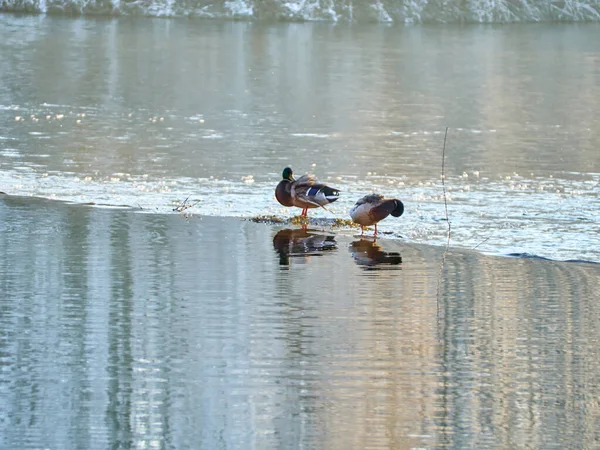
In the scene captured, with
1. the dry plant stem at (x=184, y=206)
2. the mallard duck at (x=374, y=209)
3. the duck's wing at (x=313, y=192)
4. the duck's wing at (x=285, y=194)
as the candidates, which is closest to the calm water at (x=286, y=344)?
the mallard duck at (x=374, y=209)

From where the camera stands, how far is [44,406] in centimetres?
818

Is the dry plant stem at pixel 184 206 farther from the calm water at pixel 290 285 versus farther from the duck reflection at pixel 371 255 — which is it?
the duck reflection at pixel 371 255

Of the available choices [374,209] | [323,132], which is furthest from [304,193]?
[323,132]

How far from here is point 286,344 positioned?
972cm

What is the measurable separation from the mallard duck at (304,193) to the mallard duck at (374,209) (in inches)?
32.6

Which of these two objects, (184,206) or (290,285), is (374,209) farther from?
(184,206)

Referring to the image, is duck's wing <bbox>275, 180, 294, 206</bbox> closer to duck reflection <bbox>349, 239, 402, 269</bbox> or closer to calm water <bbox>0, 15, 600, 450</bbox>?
calm water <bbox>0, 15, 600, 450</bbox>

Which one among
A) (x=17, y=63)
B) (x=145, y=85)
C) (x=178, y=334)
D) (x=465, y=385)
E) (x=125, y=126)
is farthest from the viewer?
(x=17, y=63)

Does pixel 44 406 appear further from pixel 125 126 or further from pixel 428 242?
pixel 125 126

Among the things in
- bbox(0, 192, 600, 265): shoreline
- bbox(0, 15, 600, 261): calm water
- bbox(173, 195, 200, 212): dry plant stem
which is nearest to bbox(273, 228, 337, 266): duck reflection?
bbox(0, 192, 600, 265): shoreline

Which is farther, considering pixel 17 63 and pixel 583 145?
pixel 17 63

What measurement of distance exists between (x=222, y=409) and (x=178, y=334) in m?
1.80

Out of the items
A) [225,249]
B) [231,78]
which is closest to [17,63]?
[231,78]

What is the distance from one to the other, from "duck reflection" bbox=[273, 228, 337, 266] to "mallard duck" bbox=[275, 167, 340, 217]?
439mm
